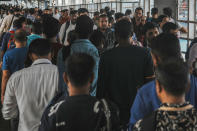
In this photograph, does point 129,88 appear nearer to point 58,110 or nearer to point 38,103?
point 38,103

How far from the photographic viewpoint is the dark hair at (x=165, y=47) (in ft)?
8.27

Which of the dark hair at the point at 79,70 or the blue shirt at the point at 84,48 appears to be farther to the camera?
the blue shirt at the point at 84,48

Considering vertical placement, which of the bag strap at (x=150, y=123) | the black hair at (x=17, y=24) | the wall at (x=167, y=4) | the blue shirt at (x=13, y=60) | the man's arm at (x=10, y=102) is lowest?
the man's arm at (x=10, y=102)

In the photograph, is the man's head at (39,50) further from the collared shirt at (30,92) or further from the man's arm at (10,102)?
the man's arm at (10,102)

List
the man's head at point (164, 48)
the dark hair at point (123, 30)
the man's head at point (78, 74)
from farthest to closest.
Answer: the dark hair at point (123, 30) → the man's head at point (164, 48) → the man's head at point (78, 74)

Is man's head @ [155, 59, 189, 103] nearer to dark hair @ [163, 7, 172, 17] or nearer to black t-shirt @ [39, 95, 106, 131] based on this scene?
black t-shirt @ [39, 95, 106, 131]

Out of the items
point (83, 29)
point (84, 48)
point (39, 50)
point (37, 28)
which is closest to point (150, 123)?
point (39, 50)

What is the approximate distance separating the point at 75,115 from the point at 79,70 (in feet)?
0.98

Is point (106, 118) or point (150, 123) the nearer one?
point (150, 123)

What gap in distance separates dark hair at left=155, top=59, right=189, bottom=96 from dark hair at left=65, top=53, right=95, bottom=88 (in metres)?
0.51

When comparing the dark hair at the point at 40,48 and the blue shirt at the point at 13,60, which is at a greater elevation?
the dark hair at the point at 40,48

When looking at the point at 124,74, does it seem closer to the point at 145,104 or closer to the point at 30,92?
the point at 30,92

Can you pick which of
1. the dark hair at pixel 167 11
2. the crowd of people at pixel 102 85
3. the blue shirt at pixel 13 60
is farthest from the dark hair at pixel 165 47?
the dark hair at pixel 167 11

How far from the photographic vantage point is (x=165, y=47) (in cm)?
262
